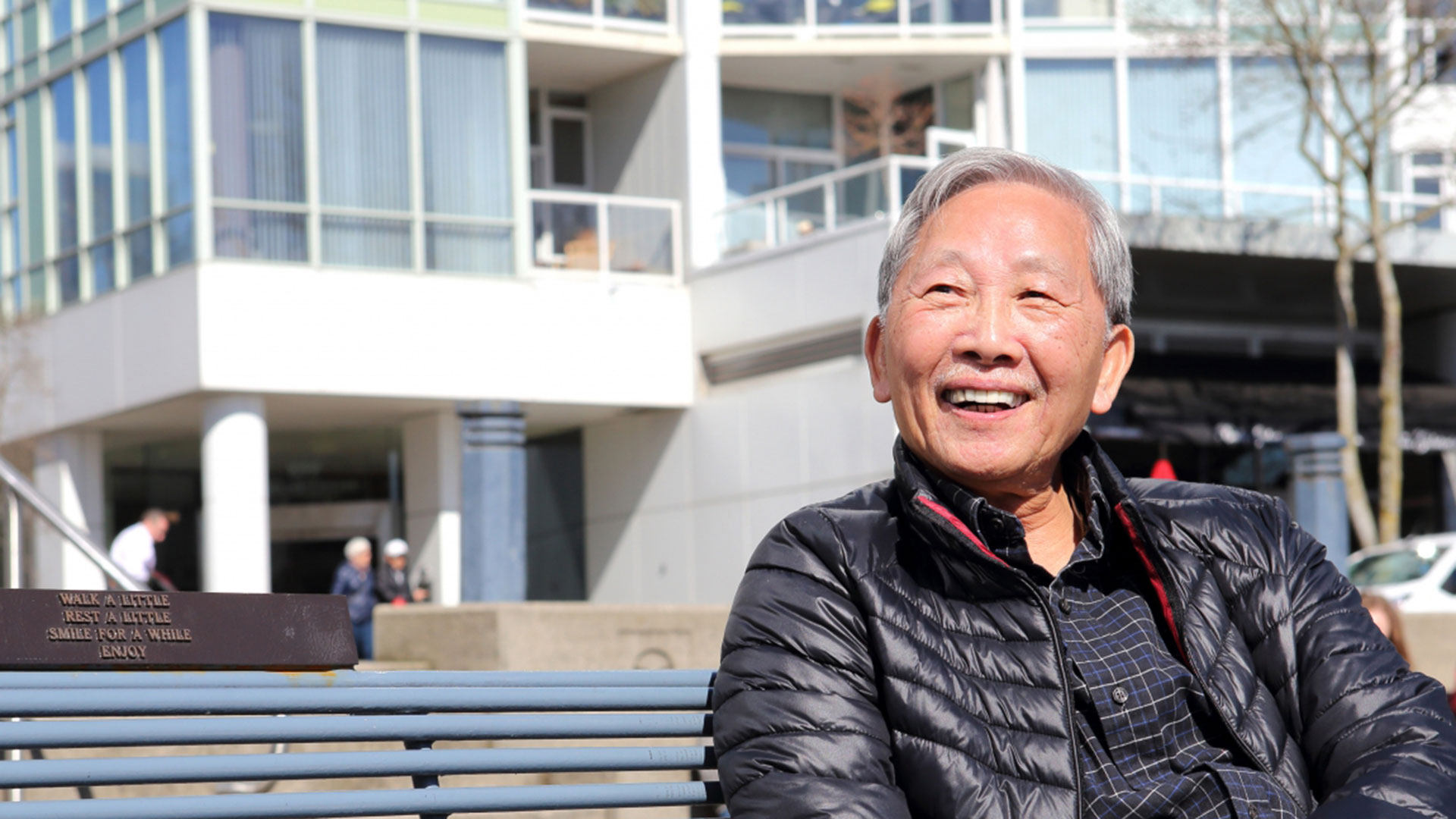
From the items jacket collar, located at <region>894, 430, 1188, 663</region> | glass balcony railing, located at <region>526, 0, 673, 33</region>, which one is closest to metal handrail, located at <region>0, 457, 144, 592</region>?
jacket collar, located at <region>894, 430, 1188, 663</region>

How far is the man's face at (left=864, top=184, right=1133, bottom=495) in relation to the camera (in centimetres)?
308

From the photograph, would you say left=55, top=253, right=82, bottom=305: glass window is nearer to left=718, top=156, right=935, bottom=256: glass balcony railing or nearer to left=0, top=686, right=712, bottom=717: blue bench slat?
left=718, top=156, right=935, bottom=256: glass balcony railing

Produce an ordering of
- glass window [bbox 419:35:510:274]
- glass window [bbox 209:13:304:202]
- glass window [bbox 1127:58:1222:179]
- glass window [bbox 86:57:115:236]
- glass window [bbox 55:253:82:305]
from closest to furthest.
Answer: glass window [bbox 209:13:304:202] → glass window [bbox 419:35:510:274] → glass window [bbox 86:57:115:236] → glass window [bbox 55:253:82:305] → glass window [bbox 1127:58:1222:179]

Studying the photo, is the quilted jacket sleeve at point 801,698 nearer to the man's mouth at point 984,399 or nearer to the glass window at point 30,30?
the man's mouth at point 984,399

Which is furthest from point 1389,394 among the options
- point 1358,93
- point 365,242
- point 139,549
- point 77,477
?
point 77,477

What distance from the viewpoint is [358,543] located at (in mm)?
18984

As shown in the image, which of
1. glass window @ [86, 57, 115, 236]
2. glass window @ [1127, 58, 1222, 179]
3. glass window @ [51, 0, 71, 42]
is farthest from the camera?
glass window @ [1127, 58, 1222, 179]

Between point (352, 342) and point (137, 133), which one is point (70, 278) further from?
point (352, 342)

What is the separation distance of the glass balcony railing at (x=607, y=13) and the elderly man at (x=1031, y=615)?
22435 millimetres

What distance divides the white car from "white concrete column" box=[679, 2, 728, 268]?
32.5 ft

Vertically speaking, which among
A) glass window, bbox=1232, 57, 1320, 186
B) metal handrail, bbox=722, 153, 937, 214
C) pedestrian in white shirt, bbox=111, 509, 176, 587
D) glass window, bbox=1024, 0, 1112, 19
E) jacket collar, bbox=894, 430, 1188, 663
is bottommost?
pedestrian in white shirt, bbox=111, 509, 176, 587

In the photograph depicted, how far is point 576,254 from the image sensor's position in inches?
983

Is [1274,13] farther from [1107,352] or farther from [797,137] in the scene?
[1107,352]

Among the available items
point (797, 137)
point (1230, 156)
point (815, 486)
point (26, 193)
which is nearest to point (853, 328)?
point (815, 486)
